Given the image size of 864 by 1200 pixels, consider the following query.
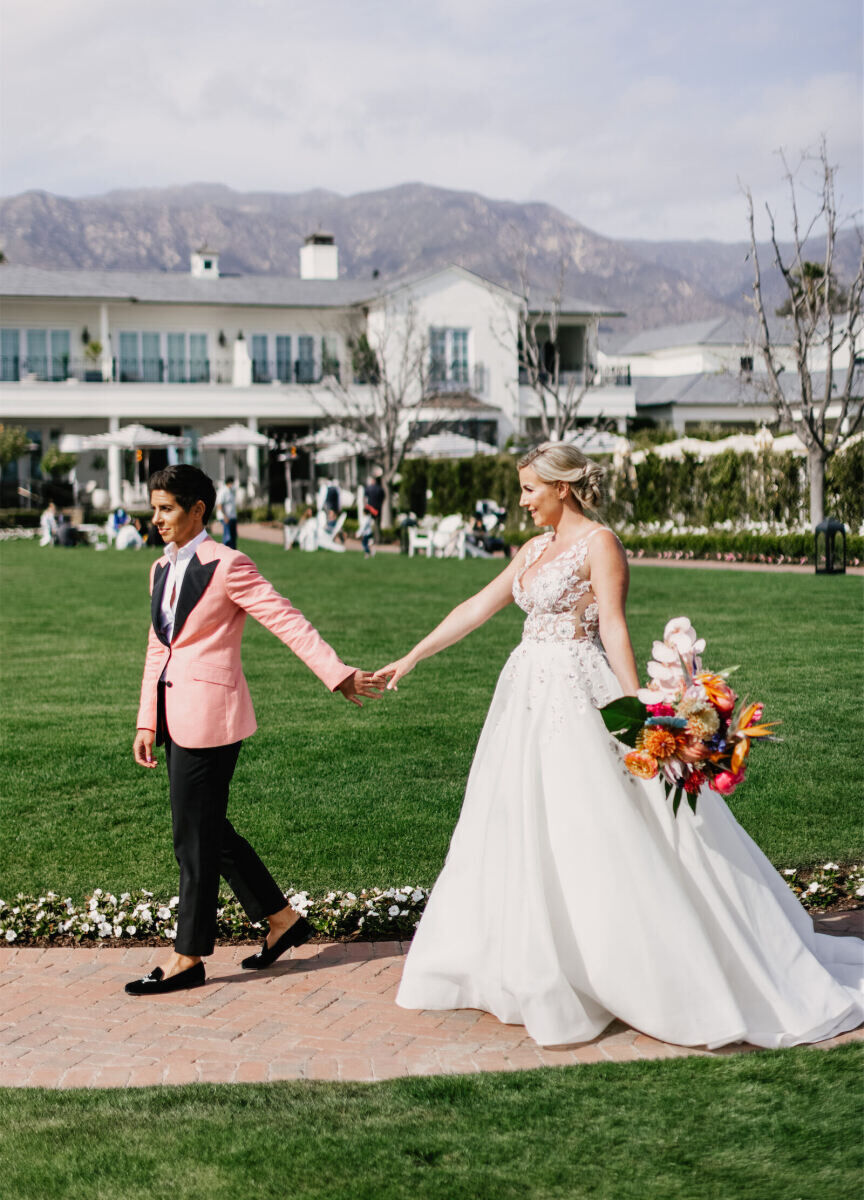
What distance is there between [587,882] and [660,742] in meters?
0.56

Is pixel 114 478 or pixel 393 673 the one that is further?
pixel 114 478

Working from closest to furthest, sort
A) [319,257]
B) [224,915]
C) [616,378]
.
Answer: [224,915]
[616,378]
[319,257]

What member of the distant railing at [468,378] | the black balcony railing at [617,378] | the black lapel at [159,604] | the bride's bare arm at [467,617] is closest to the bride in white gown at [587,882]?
the bride's bare arm at [467,617]

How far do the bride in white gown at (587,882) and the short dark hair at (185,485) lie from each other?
123 centimetres

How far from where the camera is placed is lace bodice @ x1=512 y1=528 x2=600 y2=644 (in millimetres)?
4875

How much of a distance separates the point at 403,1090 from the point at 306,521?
28.7 meters

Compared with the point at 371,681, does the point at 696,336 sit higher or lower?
higher

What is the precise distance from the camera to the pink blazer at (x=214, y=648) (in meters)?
5.07

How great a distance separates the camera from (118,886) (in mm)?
6629

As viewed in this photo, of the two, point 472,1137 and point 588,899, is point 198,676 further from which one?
point 472,1137

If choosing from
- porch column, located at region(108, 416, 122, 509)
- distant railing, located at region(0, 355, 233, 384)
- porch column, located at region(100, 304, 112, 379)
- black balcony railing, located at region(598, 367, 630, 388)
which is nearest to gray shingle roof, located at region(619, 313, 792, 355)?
black balcony railing, located at region(598, 367, 630, 388)

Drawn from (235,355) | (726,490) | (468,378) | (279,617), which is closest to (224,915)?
(279,617)

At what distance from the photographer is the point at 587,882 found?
15.1 feet

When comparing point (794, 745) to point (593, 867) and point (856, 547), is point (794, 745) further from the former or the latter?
point (856, 547)
